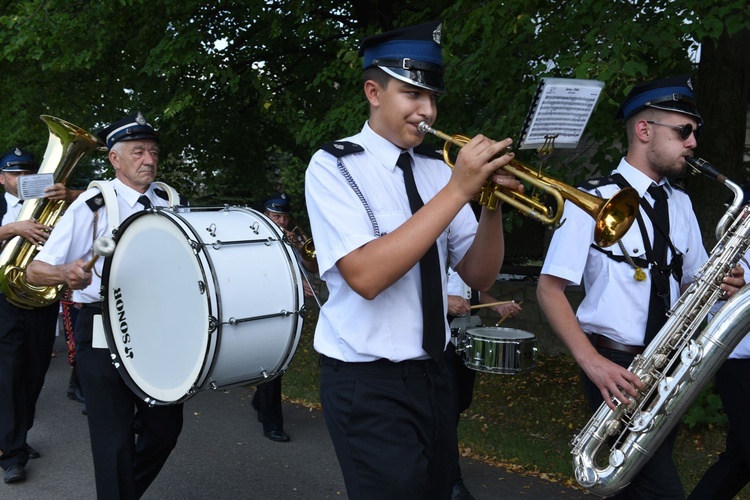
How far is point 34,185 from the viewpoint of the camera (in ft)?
17.0

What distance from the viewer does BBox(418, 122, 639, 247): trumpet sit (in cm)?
227

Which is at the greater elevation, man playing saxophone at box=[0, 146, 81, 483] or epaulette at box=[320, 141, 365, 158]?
epaulette at box=[320, 141, 365, 158]

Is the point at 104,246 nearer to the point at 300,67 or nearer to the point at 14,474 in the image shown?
the point at 14,474

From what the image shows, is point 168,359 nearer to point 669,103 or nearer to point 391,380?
point 391,380

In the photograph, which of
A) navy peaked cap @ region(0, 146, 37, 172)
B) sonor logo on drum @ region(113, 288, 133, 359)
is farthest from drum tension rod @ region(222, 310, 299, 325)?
navy peaked cap @ region(0, 146, 37, 172)

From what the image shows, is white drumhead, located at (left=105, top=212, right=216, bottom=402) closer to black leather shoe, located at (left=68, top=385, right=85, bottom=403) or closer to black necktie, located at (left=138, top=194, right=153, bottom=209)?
black necktie, located at (left=138, top=194, right=153, bottom=209)

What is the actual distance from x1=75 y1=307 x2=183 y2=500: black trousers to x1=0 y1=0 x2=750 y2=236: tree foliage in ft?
10.8

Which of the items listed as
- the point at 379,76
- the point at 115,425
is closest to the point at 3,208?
the point at 115,425

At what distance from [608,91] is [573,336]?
2.94 meters

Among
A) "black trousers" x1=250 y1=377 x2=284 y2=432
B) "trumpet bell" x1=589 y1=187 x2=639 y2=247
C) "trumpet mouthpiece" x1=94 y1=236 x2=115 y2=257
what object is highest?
"trumpet bell" x1=589 y1=187 x2=639 y2=247

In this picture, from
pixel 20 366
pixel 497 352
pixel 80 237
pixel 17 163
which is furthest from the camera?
pixel 17 163

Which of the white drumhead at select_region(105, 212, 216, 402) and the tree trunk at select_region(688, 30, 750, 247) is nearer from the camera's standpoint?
the white drumhead at select_region(105, 212, 216, 402)

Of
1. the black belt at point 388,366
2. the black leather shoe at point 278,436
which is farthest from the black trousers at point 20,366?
the black belt at point 388,366

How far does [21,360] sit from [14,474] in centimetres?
88
